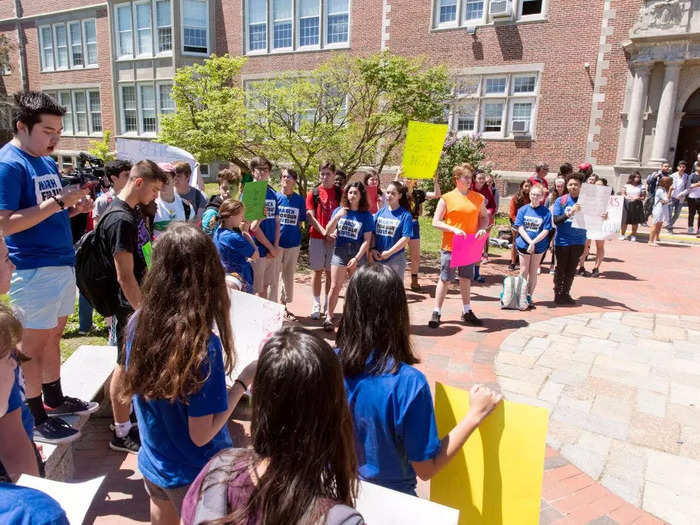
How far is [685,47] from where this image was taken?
15.2 m

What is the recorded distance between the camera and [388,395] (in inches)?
67.4

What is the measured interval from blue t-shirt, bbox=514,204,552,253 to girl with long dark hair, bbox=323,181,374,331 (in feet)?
8.09

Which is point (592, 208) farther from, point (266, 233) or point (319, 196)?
point (266, 233)

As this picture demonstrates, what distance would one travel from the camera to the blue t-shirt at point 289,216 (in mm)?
6242

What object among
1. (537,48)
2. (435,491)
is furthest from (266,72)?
(435,491)

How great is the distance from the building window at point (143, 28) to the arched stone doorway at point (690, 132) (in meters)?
22.8

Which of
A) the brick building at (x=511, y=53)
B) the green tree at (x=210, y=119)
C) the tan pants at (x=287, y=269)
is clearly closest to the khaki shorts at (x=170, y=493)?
the tan pants at (x=287, y=269)

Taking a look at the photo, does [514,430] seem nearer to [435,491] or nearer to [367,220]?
[435,491]

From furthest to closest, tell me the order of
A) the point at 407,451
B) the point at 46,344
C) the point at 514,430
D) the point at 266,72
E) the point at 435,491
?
the point at 266,72 < the point at 46,344 < the point at 435,491 < the point at 514,430 < the point at 407,451

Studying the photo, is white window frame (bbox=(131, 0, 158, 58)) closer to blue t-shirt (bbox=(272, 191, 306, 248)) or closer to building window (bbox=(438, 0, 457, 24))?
building window (bbox=(438, 0, 457, 24))

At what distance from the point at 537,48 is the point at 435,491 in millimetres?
18614

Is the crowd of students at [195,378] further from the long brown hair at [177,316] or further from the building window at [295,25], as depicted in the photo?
the building window at [295,25]

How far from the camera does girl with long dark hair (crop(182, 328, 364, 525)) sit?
3.73ft

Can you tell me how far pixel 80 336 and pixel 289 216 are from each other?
272 cm
